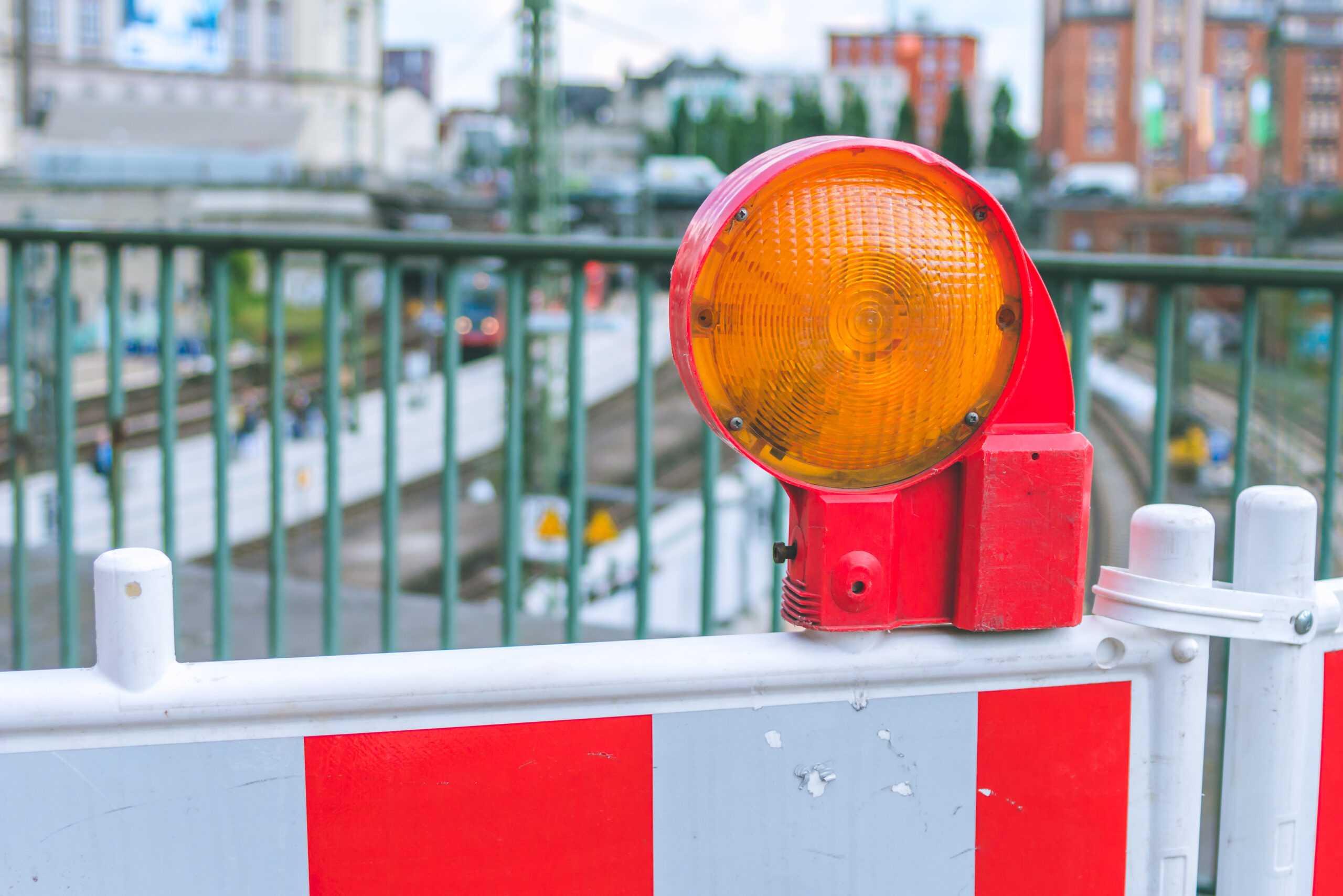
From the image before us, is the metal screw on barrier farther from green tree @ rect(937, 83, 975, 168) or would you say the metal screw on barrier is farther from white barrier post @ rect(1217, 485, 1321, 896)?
green tree @ rect(937, 83, 975, 168)

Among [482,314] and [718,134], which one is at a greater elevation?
[718,134]

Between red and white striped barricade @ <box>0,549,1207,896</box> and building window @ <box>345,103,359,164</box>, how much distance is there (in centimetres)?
7075

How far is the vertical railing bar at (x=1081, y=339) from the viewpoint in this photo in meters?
2.14

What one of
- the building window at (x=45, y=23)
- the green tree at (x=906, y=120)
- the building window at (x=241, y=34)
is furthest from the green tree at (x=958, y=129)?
the building window at (x=45, y=23)

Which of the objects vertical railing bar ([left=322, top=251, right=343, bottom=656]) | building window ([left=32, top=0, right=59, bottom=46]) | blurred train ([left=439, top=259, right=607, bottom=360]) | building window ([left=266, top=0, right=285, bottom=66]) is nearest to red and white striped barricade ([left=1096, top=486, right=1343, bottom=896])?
vertical railing bar ([left=322, top=251, right=343, bottom=656])

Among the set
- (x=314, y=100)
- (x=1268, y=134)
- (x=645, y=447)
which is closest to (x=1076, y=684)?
(x=645, y=447)

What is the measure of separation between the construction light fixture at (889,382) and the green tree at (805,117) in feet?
166

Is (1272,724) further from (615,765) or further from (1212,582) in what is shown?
(615,765)

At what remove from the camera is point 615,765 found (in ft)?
3.42

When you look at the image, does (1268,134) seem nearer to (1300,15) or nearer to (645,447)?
A: (645,447)

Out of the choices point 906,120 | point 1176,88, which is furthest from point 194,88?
point 1176,88

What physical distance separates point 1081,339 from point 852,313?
126cm

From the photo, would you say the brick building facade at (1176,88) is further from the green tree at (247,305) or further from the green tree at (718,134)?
the green tree at (247,305)

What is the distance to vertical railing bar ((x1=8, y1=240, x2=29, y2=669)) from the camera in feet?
8.45
